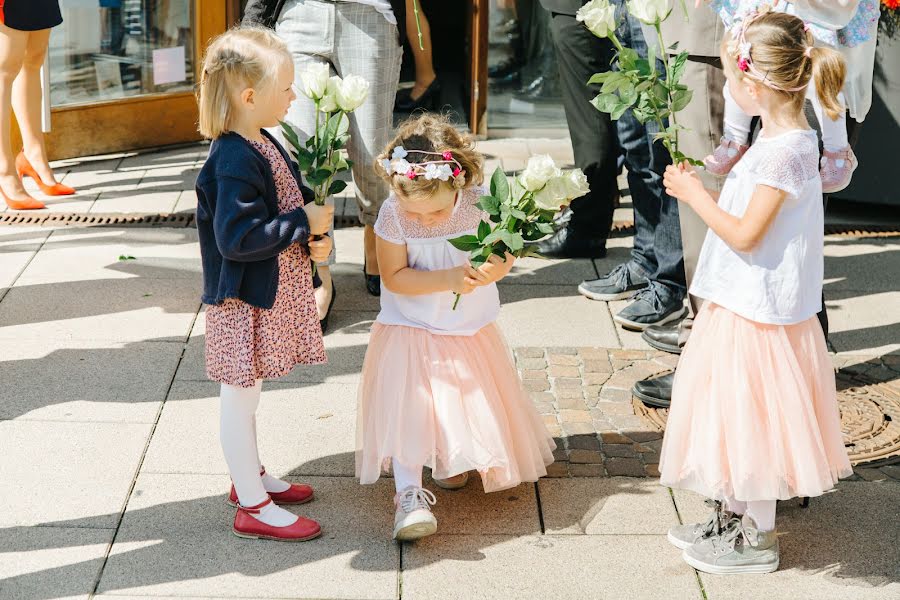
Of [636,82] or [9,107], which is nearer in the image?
[636,82]

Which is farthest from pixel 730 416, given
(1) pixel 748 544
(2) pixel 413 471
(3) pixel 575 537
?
(2) pixel 413 471

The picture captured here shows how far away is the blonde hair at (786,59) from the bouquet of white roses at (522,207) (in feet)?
1.83

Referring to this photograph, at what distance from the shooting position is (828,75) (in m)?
3.22

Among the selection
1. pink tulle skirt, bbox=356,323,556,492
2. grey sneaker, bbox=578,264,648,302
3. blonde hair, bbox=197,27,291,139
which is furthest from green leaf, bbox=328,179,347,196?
grey sneaker, bbox=578,264,648,302

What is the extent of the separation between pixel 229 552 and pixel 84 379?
55.5 inches

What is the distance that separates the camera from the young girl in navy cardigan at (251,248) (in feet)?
10.7

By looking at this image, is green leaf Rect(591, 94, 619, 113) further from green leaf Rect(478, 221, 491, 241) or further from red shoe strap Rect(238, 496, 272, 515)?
red shoe strap Rect(238, 496, 272, 515)

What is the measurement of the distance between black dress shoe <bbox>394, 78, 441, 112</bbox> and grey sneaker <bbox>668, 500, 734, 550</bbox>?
5.55 meters

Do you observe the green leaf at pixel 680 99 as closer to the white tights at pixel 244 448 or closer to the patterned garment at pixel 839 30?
the patterned garment at pixel 839 30

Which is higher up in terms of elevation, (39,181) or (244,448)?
(244,448)

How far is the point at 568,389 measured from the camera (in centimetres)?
458

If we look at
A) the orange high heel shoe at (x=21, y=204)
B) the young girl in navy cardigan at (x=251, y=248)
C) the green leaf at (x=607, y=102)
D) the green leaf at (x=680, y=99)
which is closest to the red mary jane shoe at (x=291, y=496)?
the young girl in navy cardigan at (x=251, y=248)

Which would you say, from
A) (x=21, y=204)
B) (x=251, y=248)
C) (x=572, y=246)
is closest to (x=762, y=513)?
(x=251, y=248)

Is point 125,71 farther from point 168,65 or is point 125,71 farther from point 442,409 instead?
point 442,409
